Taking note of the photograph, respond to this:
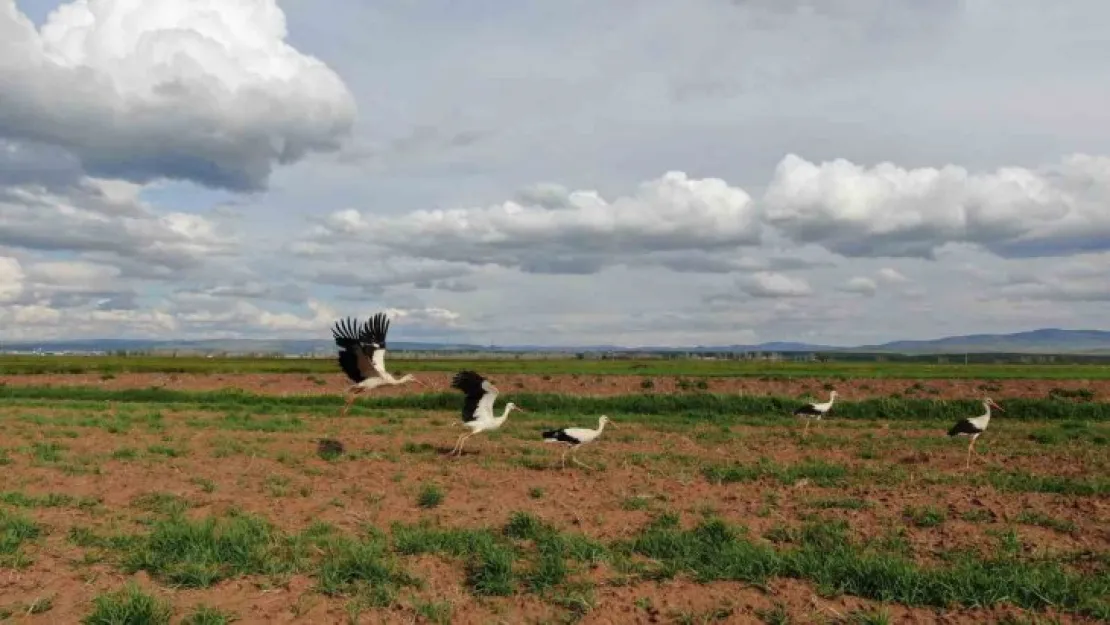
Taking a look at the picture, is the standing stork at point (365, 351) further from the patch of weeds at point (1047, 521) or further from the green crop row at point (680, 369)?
the green crop row at point (680, 369)

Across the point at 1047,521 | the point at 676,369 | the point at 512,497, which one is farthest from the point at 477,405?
the point at 676,369

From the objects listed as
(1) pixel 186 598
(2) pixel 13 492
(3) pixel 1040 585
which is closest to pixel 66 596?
(1) pixel 186 598

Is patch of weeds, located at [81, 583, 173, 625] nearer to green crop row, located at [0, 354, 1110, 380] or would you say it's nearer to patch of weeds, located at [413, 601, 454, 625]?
patch of weeds, located at [413, 601, 454, 625]

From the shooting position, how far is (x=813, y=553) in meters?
9.70

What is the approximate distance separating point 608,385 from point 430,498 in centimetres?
3456

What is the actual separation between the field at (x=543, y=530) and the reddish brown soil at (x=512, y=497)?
2.0 inches

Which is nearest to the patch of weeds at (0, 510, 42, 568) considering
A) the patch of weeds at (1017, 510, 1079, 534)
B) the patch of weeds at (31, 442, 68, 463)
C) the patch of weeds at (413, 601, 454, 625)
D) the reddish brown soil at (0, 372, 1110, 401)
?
the patch of weeds at (413, 601, 454, 625)

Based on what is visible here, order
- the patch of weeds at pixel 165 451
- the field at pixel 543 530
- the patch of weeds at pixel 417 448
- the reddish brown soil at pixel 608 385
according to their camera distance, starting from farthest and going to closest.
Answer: the reddish brown soil at pixel 608 385 → the patch of weeds at pixel 417 448 → the patch of weeds at pixel 165 451 → the field at pixel 543 530

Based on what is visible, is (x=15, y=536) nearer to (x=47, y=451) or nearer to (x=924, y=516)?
(x=47, y=451)

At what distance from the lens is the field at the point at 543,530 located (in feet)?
27.9

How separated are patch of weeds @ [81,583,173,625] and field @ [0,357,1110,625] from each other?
2 cm

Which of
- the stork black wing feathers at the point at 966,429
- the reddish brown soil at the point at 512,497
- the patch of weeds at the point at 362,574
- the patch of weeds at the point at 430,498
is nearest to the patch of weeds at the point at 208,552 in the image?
the reddish brown soil at the point at 512,497

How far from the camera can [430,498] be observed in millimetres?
12883

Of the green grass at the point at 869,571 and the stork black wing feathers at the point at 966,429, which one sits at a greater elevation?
the stork black wing feathers at the point at 966,429
